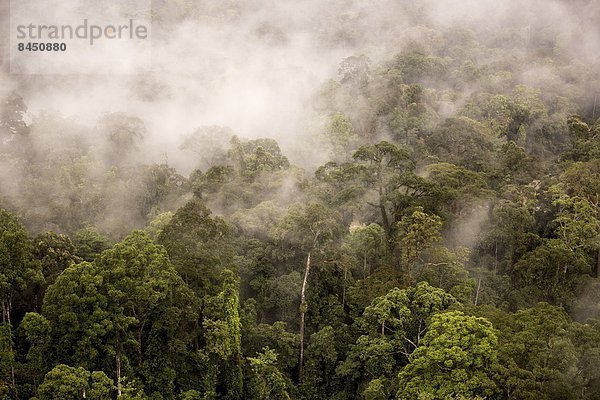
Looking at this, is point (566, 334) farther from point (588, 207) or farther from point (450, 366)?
point (588, 207)

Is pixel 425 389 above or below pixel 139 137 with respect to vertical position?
below

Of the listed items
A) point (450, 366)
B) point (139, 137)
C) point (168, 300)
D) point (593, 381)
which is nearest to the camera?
point (593, 381)

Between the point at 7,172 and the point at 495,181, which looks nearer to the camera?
the point at 495,181

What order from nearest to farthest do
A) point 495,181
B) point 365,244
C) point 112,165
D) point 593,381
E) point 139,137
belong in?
1. point 593,381
2. point 365,244
3. point 495,181
4. point 112,165
5. point 139,137

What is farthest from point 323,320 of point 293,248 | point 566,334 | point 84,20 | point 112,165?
point 84,20

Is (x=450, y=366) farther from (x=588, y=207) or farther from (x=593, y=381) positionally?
(x=588, y=207)

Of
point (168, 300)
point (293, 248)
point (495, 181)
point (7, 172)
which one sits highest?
point (7, 172)
